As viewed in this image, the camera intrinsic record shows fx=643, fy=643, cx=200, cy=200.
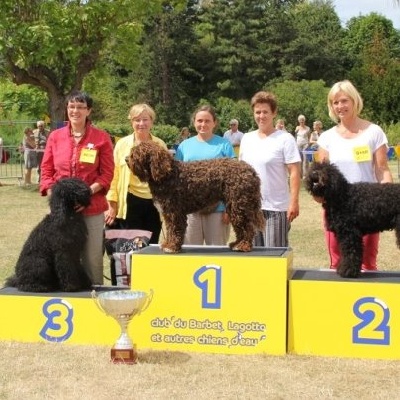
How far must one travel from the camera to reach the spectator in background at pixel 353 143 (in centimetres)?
436

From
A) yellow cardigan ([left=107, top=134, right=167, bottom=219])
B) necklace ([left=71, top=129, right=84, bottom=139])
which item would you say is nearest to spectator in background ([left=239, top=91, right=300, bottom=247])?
yellow cardigan ([left=107, top=134, right=167, bottom=219])

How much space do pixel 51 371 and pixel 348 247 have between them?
6.57ft

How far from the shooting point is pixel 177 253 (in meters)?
4.29

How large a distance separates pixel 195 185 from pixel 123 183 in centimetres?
126

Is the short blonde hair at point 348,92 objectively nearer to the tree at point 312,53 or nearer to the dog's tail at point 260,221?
the dog's tail at point 260,221

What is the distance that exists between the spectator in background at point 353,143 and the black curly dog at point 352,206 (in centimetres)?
28

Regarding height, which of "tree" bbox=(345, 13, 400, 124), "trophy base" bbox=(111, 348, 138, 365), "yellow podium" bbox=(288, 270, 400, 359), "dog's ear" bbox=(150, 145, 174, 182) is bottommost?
"trophy base" bbox=(111, 348, 138, 365)

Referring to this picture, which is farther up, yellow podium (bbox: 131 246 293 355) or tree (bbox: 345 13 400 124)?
tree (bbox: 345 13 400 124)

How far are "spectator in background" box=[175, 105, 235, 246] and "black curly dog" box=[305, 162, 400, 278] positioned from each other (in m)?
1.04

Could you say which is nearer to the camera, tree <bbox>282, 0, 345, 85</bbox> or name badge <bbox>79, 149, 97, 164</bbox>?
name badge <bbox>79, 149, 97, 164</bbox>

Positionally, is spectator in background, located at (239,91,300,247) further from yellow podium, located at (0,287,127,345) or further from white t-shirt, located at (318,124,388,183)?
yellow podium, located at (0,287,127,345)

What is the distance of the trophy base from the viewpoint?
400cm

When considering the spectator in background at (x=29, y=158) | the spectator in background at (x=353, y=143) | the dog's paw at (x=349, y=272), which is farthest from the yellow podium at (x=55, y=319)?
the spectator in background at (x=29, y=158)

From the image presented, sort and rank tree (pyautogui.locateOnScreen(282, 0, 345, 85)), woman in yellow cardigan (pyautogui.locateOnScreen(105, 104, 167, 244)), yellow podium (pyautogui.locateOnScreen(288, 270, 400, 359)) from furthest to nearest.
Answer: tree (pyautogui.locateOnScreen(282, 0, 345, 85)) < woman in yellow cardigan (pyautogui.locateOnScreen(105, 104, 167, 244)) < yellow podium (pyautogui.locateOnScreen(288, 270, 400, 359))
